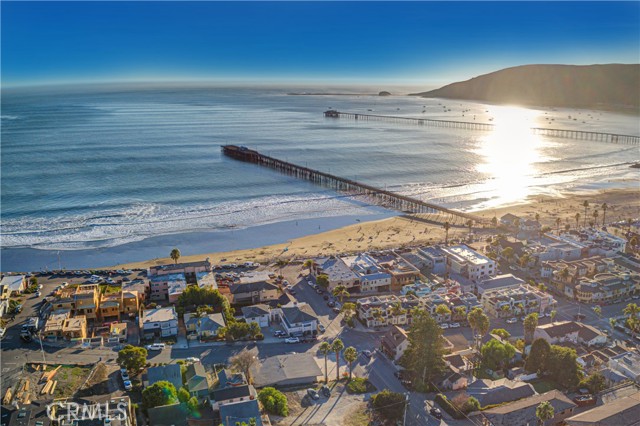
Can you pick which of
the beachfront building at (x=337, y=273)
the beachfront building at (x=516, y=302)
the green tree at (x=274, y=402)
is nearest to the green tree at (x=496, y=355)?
the beachfront building at (x=516, y=302)

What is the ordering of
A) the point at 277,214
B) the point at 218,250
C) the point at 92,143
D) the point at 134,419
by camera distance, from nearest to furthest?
the point at 134,419 < the point at 218,250 < the point at 277,214 < the point at 92,143

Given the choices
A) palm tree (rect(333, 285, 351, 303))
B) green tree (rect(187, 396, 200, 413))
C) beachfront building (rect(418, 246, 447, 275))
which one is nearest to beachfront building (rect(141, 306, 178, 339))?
green tree (rect(187, 396, 200, 413))

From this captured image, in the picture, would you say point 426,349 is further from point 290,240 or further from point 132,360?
point 290,240

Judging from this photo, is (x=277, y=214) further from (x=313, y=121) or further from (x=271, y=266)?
(x=313, y=121)

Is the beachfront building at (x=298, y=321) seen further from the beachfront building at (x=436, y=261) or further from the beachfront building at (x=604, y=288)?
the beachfront building at (x=604, y=288)

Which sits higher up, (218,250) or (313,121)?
(313,121)

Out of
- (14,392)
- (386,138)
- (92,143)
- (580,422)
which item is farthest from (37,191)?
(386,138)

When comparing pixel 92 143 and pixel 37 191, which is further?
pixel 92 143
